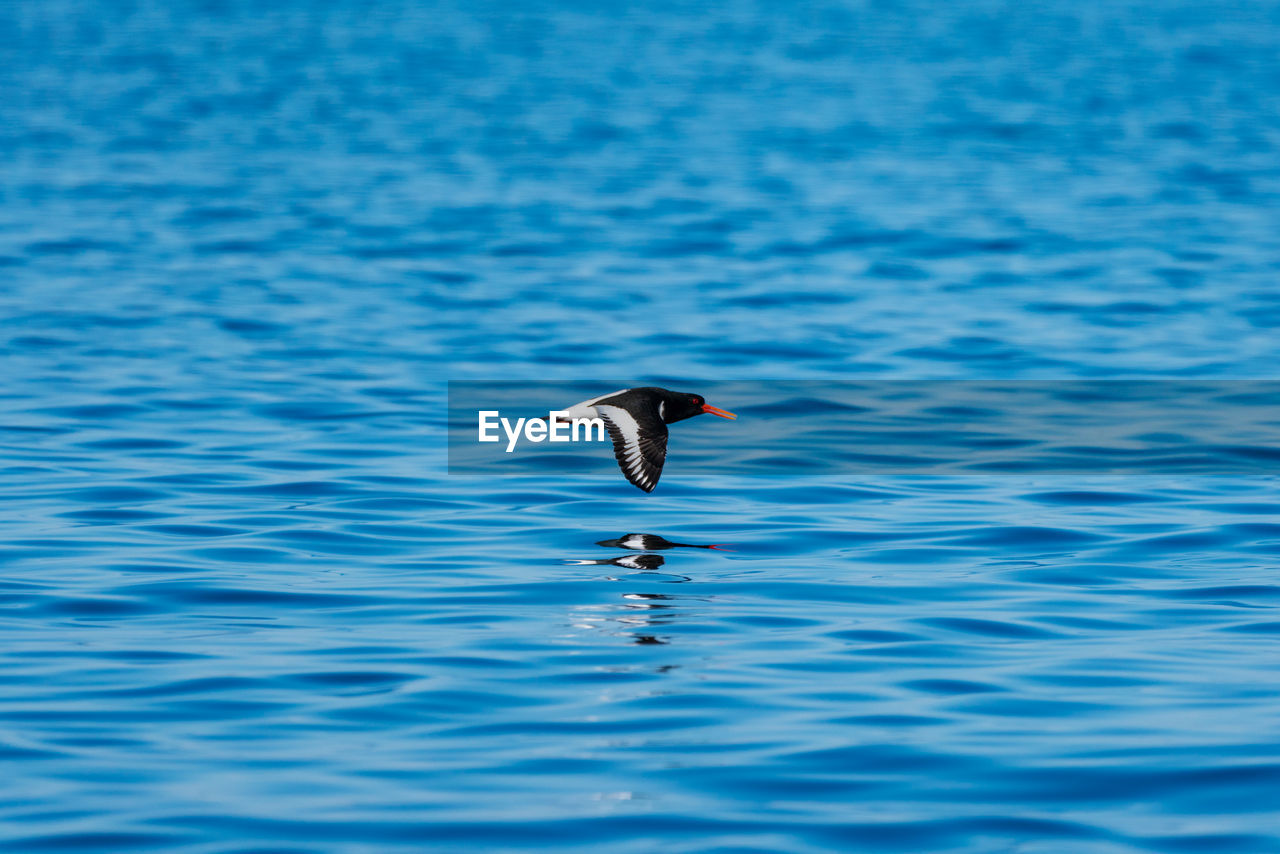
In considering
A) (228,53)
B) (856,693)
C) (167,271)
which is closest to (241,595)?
(856,693)

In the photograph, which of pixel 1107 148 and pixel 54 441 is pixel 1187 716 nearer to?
pixel 54 441

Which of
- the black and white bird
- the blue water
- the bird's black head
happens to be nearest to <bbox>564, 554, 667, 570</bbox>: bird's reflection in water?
the blue water

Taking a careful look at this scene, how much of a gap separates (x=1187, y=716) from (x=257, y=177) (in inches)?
1488

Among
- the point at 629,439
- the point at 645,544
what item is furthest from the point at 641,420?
the point at 645,544

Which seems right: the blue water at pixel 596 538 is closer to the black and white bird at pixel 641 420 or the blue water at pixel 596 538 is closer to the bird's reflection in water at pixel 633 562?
the bird's reflection in water at pixel 633 562

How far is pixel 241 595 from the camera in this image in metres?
11.2

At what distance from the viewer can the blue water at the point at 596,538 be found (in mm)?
7598

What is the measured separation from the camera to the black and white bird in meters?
12.1

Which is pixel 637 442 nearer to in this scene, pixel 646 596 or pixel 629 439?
pixel 629 439

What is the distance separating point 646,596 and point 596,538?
200 centimetres

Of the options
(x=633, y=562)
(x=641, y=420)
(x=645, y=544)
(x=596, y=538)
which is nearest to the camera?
(x=633, y=562)

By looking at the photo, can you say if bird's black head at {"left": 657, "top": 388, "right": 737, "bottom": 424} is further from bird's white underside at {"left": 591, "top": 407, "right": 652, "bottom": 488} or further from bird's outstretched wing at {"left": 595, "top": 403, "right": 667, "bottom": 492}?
bird's white underside at {"left": 591, "top": 407, "right": 652, "bottom": 488}

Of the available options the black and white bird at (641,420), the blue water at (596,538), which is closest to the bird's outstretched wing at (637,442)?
the black and white bird at (641,420)

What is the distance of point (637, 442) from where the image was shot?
488 inches
